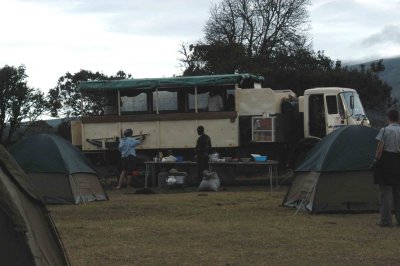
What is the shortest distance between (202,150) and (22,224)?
11.7m

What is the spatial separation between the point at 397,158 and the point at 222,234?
3136 millimetres

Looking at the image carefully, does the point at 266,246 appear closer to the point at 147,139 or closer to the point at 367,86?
the point at 147,139

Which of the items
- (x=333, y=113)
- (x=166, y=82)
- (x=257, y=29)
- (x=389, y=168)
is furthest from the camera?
(x=257, y=29)

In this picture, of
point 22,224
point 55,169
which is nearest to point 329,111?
point 55,169

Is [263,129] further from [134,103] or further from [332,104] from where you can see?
[134,103]

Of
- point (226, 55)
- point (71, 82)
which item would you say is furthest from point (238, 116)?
point (71, 82)

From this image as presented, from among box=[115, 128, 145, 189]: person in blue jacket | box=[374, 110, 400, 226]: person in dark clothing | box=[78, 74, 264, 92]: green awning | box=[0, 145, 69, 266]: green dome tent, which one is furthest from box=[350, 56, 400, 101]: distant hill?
box=[0, 145, 69, 266]: green dome tent

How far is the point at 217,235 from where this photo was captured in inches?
386

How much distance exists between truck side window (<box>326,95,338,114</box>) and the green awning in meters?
2.79

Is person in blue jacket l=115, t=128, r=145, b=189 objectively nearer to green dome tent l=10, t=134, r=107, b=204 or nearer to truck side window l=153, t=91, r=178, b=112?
truck side window l=153, t=91, r=178, b=112

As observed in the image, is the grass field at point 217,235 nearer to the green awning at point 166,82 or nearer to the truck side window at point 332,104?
the truck side window at point 332,104

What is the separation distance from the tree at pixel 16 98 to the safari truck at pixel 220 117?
Result: 1214 inches

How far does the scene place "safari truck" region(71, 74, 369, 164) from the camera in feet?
64.3

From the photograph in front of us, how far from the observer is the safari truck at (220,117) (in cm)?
1961
